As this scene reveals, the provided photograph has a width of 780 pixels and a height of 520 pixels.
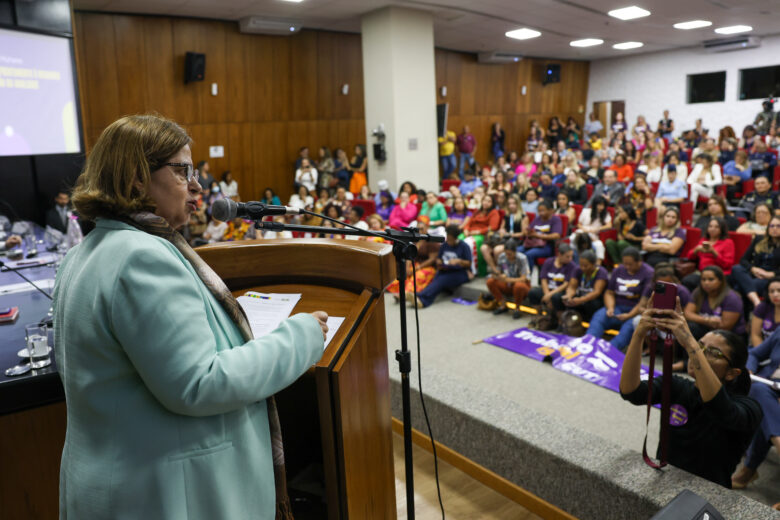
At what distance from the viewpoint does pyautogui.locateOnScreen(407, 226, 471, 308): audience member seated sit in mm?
6586

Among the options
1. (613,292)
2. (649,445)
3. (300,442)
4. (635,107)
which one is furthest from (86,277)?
(635,107)

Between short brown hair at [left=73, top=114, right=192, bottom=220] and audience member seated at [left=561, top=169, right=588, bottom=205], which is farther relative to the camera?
audience member seated at [left=561, top=169, right=588, bottom=205]

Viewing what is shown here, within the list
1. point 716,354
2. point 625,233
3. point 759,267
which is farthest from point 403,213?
point 716,354

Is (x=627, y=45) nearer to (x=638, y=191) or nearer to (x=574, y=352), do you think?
(x=638, y=191)

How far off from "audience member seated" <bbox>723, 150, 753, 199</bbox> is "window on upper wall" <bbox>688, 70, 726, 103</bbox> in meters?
6.45

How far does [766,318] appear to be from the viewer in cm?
406

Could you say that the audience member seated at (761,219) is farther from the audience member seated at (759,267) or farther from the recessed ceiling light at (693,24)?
the recessed ceiling light at (693,24)

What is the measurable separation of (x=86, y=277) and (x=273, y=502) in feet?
1.66

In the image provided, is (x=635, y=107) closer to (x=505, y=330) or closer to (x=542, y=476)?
(x=505, y=330)

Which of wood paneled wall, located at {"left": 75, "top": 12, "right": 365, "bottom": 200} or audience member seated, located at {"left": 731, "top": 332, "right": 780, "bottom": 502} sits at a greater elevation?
wood paneled wall, located at {"left": 75, "top": 12, "right": 365, "bottom": 200}

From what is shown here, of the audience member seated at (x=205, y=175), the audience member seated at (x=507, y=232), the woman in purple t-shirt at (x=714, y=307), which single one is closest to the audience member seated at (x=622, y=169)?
the audience member seated at (x=507, y=232)

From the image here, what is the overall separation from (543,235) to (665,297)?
15.6ft

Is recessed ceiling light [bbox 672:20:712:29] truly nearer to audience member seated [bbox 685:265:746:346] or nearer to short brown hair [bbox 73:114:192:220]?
audience member seated [bbox 685:265:746:346]

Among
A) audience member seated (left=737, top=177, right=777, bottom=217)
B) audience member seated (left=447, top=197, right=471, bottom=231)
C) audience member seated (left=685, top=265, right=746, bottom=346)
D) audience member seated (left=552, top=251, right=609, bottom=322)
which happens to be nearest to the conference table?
audience member seated (left=685, top=265, right=746, bottom=346)
